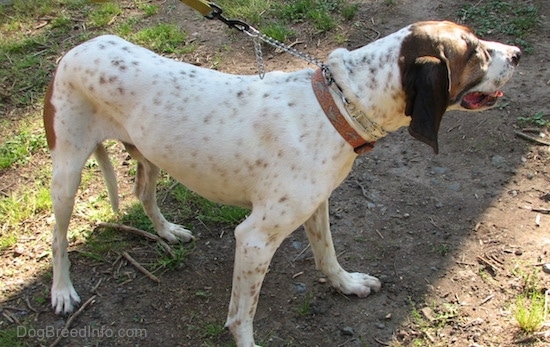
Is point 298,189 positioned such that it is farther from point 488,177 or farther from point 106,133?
point 488,177

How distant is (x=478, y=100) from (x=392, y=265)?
1.34 metres

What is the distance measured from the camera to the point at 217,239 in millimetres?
4328

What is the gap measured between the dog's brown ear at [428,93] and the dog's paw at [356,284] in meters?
1.25

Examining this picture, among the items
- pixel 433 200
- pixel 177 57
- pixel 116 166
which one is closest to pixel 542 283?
pixel 433 200

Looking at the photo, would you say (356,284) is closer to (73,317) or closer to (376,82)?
(376,82)

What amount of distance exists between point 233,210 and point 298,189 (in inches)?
59.2

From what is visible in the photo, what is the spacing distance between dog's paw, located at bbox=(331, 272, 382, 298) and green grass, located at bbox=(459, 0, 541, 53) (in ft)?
9.83

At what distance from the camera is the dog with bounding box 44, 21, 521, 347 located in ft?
9.66

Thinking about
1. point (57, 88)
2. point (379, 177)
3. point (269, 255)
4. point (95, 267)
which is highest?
point (57, 88)

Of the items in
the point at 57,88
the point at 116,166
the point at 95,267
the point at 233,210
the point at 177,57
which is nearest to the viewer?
the point at 57,88

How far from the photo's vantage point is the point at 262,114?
312 centimetres

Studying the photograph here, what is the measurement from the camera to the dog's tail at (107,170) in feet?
12.7

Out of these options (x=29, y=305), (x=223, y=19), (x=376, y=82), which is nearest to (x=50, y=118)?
(x=223, y=19)

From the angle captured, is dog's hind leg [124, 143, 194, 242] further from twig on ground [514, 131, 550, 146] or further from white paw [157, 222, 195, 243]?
twig on ground [514, 131, 550, 146]
